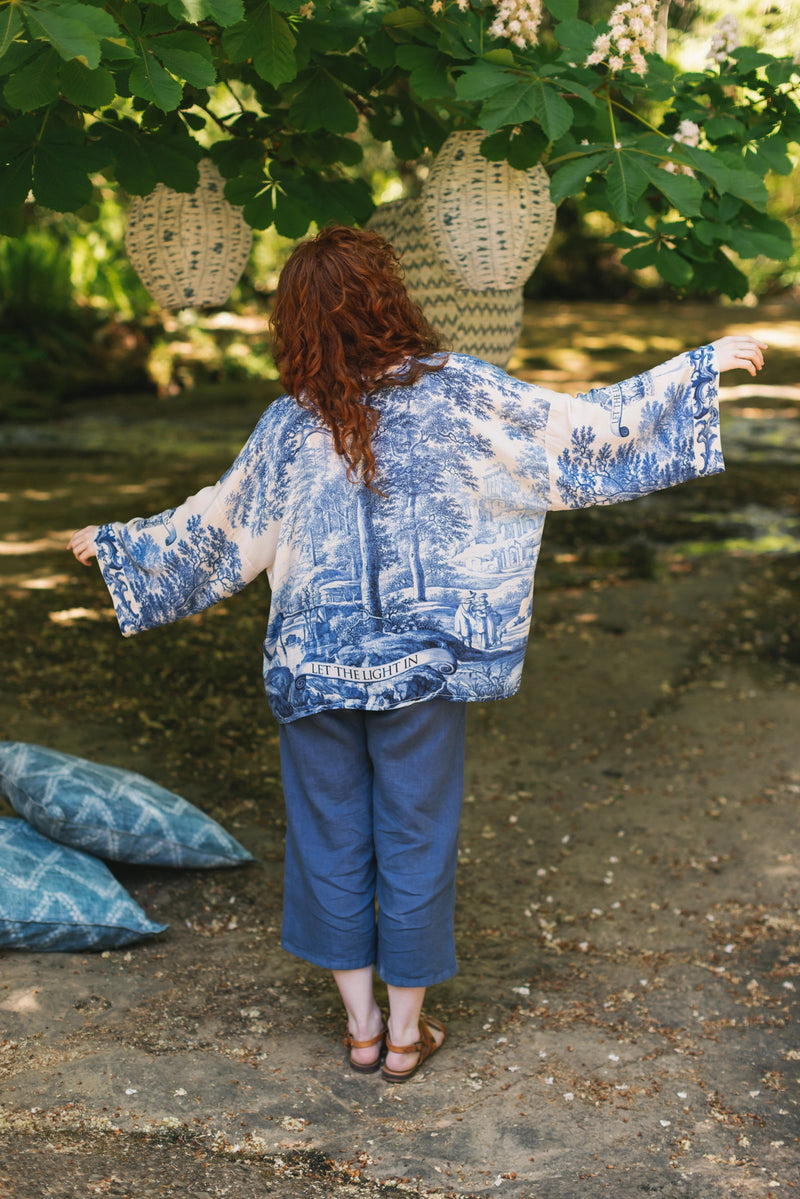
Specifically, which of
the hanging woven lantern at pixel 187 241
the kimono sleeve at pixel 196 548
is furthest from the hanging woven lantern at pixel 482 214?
the kimono sleeve at pixel 196 548

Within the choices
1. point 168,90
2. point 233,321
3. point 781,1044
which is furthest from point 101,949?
point 233,321

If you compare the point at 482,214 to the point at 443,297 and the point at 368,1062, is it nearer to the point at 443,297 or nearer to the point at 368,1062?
the point at 443,297

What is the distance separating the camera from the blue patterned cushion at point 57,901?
2.65 meters

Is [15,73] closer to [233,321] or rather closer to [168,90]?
[168,90]

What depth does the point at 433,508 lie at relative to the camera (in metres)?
2.19

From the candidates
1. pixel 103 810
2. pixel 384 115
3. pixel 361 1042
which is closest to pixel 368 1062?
pixel 361 1042

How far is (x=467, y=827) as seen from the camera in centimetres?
362

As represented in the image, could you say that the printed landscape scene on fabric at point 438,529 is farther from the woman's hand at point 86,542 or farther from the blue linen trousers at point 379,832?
the woman's hand at point 86,542

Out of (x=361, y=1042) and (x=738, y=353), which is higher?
(x=738, y=353)

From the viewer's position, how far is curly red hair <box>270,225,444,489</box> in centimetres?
211

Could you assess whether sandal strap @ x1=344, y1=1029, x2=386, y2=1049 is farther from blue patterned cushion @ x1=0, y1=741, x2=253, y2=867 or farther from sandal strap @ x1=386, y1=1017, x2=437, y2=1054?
blue patterned cushion @ x1=0, y1=741, x2=253, y2=867

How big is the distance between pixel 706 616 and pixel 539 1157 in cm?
337

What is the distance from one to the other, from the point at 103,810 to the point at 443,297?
157 cm

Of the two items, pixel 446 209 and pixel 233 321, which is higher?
pixel 446 209
